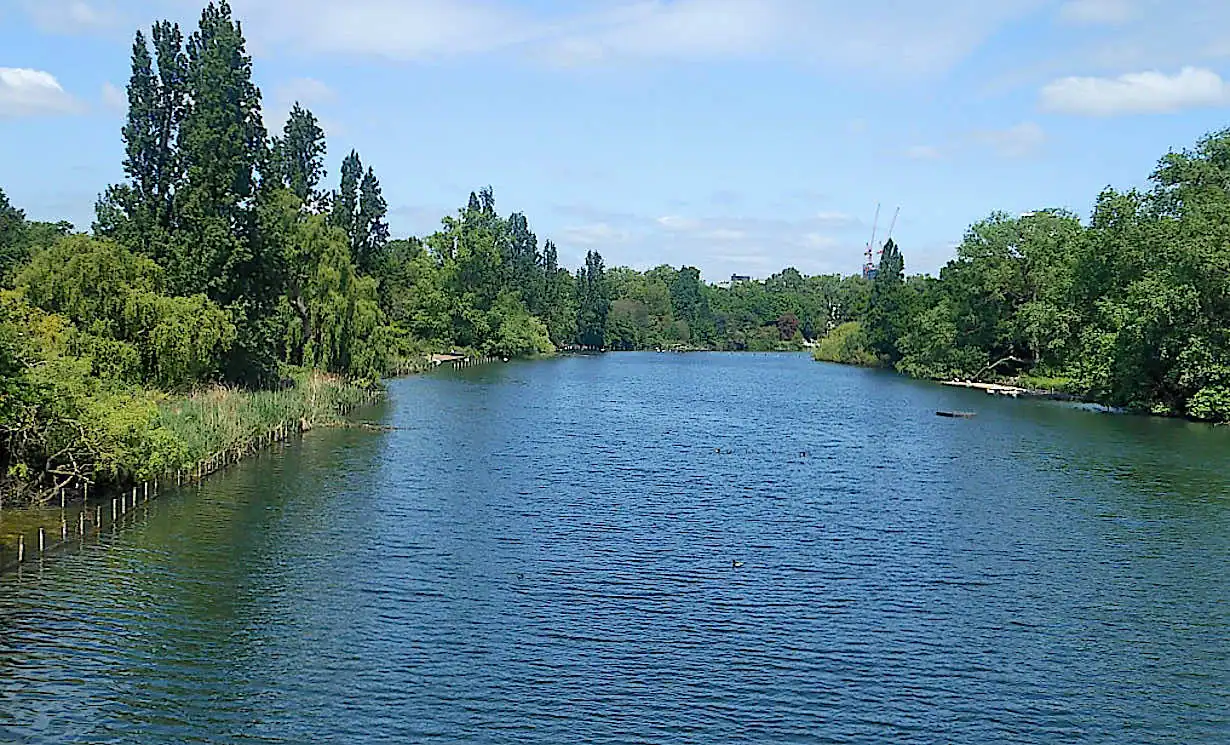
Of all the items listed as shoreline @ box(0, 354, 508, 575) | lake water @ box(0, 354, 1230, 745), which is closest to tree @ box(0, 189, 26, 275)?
shoreline @ box(0, 354, 508, 575)

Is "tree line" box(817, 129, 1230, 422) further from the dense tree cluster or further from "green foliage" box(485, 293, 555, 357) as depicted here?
"green foliage" box(485, 293, 555, 357)

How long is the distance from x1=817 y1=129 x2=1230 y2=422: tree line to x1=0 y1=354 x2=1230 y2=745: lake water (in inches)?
656

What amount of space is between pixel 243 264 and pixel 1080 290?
170 feet

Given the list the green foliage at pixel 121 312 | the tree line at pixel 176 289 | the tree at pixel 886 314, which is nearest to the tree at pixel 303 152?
the tree line at pixel 176 289

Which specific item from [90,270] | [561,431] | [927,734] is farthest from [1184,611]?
[90,270]

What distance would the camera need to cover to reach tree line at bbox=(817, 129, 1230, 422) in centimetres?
5916

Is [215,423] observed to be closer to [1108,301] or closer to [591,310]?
[1108,301]

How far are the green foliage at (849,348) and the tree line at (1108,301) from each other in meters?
17.7

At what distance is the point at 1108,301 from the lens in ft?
223

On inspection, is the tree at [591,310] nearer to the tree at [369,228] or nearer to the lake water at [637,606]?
the tree at [369,228]

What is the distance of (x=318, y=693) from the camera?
1914 cm

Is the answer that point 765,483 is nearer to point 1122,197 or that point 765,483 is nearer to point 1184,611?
point 1184,611

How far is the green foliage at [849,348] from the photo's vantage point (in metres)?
131

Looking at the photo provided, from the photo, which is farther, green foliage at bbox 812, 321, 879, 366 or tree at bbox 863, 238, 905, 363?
green foliage at bbox 812, 321, 879, 366
